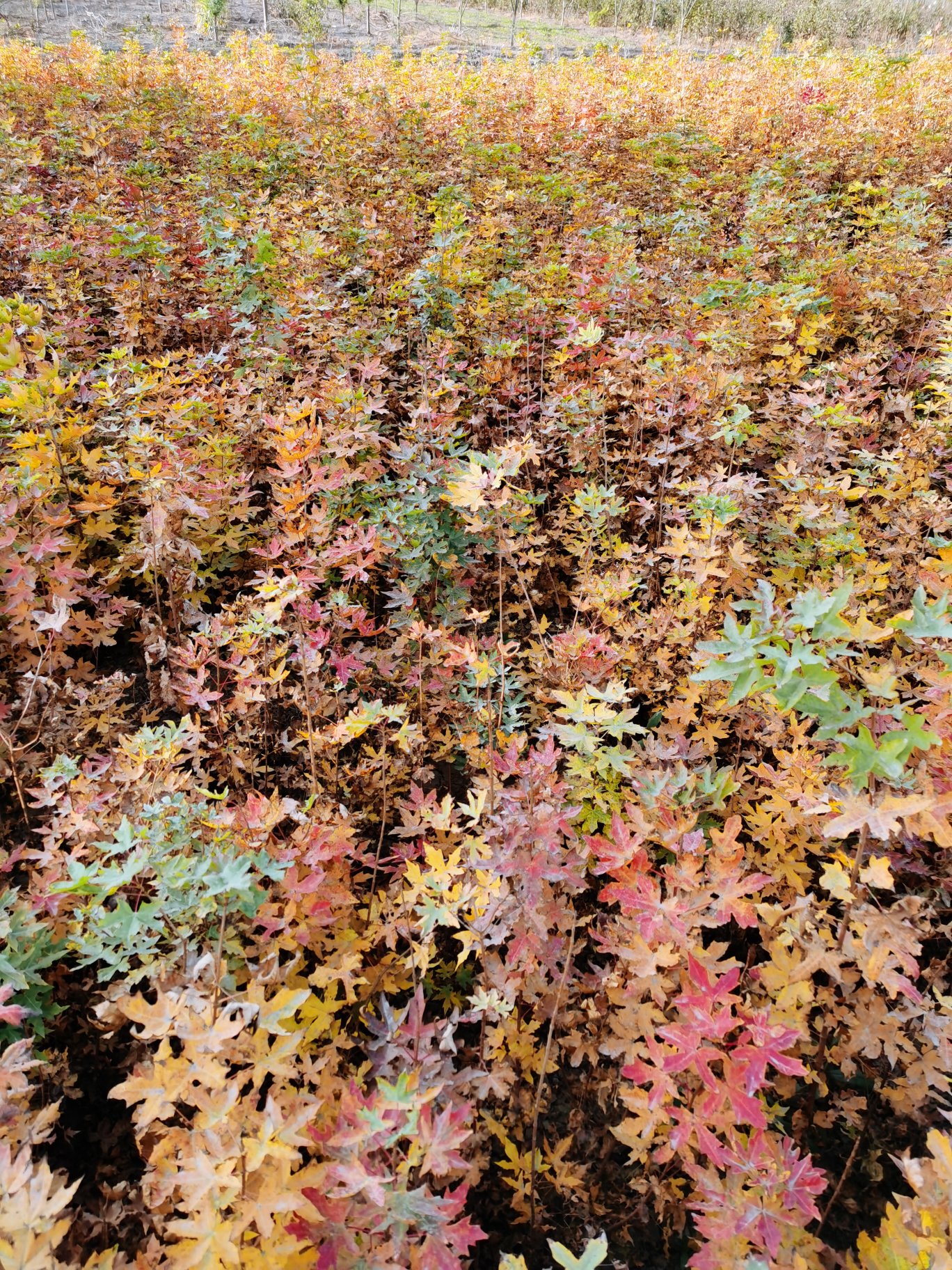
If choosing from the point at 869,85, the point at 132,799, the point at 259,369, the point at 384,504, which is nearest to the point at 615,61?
the point at 869,85

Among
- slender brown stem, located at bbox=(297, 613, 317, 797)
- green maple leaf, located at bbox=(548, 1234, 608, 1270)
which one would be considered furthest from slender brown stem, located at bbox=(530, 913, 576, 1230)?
slender brown stem, located at bbox=(297, 613, 317, 797)

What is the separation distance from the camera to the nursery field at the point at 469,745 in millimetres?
1330

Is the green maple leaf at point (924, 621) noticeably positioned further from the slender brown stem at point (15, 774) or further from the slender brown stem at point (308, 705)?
the slender brown stem at point (15, 774)

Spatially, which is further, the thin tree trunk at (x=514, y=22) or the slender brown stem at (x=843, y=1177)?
the thin tree trunk at (x=514, y=22)

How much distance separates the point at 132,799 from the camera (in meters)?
1.94

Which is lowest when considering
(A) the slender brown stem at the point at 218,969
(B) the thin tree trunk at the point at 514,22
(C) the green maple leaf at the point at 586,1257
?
(C) the green maple leaf at the point at 586,1257

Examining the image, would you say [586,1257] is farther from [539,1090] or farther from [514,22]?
[514,22]

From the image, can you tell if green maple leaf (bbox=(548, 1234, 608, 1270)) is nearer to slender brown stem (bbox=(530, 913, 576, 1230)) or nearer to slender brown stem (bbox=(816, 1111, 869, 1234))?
slender brown stem (bbox=(530, 913, 576, 1230))

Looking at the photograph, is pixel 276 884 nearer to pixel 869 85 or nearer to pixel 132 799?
pixel 132 799

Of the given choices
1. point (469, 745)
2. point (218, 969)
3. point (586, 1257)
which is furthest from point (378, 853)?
point (586, 1257)

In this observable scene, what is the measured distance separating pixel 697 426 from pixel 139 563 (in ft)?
9.30

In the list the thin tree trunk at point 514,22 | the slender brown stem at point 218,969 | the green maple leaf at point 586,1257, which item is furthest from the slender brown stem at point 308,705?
the thin tree trunk at point 514,22

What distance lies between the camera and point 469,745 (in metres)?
2.44

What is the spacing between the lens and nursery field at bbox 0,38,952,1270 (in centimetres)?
133
